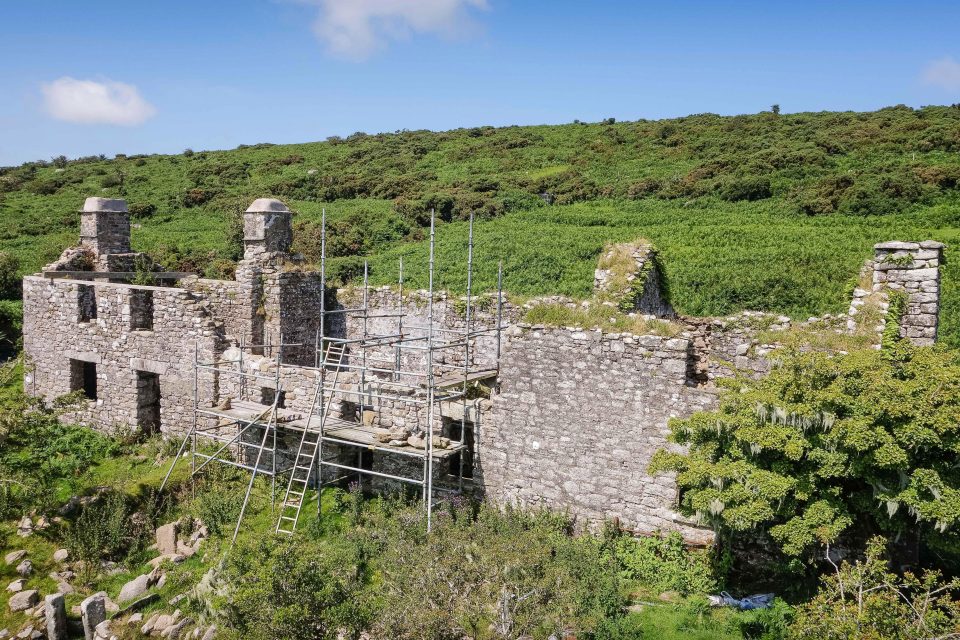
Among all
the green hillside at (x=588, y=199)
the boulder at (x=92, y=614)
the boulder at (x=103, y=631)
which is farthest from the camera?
the green hillside at (x=588, y=199)

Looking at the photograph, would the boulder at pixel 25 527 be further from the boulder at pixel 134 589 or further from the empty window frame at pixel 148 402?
the empty window frame at pixel 148 402

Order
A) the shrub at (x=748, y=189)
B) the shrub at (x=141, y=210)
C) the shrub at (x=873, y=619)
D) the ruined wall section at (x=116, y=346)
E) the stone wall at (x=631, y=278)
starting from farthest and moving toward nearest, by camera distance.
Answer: the shrub at (x=141, y=210)
the shrub at (x=748, y=189)
the ruined wall section at (x=116, y=346)
the stone wall at (x=631, y=278)
the shrub at (x=873, y=619)

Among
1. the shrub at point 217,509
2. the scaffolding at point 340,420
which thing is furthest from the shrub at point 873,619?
the shrub at point 217,509

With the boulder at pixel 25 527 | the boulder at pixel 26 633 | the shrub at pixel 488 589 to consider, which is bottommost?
the boulder at pixel 26 633

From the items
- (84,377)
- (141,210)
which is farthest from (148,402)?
(141,210)

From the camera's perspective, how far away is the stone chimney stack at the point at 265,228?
16344mm

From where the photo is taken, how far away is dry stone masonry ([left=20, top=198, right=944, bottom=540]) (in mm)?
11281

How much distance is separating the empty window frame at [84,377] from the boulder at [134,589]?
7.60 m

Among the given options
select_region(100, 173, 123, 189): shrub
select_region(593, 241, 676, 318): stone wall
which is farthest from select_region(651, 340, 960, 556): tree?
select_region(100, 173, 123, 189): shrub

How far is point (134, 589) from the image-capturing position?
11492 mm

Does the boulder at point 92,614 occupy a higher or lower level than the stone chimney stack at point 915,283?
lower

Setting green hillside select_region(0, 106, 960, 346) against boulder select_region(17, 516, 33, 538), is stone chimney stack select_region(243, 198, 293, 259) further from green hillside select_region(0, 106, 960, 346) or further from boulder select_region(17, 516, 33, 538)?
green hillside select_region(0, 106, 960, 346)

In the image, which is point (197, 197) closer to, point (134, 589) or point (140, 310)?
point (140, 310)

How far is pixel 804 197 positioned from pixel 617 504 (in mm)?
30466
